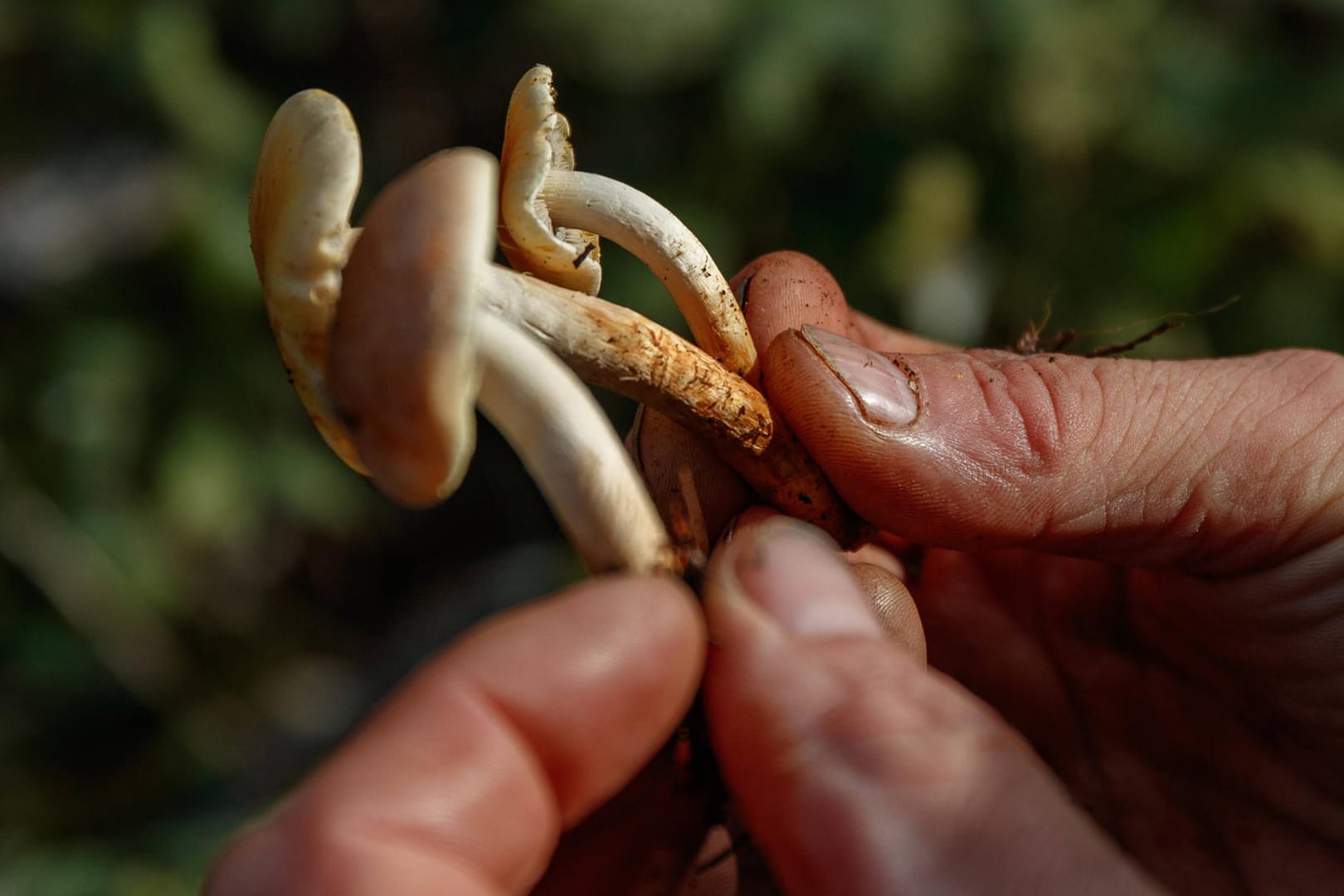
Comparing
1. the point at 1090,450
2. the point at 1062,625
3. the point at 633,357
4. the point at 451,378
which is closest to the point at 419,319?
the point at 451,378

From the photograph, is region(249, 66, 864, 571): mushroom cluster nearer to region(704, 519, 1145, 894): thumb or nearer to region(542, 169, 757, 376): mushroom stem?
region(542, 169, 757, 376): mushroom stem

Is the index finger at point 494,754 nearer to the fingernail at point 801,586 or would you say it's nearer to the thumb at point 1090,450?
the fingernail at point 801,586

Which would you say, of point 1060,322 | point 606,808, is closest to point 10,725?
point 606,808

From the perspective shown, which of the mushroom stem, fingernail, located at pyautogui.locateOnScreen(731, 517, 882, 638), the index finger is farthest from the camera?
the mushroom stem

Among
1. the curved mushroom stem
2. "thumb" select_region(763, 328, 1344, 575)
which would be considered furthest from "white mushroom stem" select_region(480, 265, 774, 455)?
"thumb" select_region(763, 328, 1344, 575)

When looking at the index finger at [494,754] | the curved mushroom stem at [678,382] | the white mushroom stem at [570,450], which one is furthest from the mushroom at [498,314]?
the index finger at [494,754]

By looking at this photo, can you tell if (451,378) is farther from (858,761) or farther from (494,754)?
(858,761)
